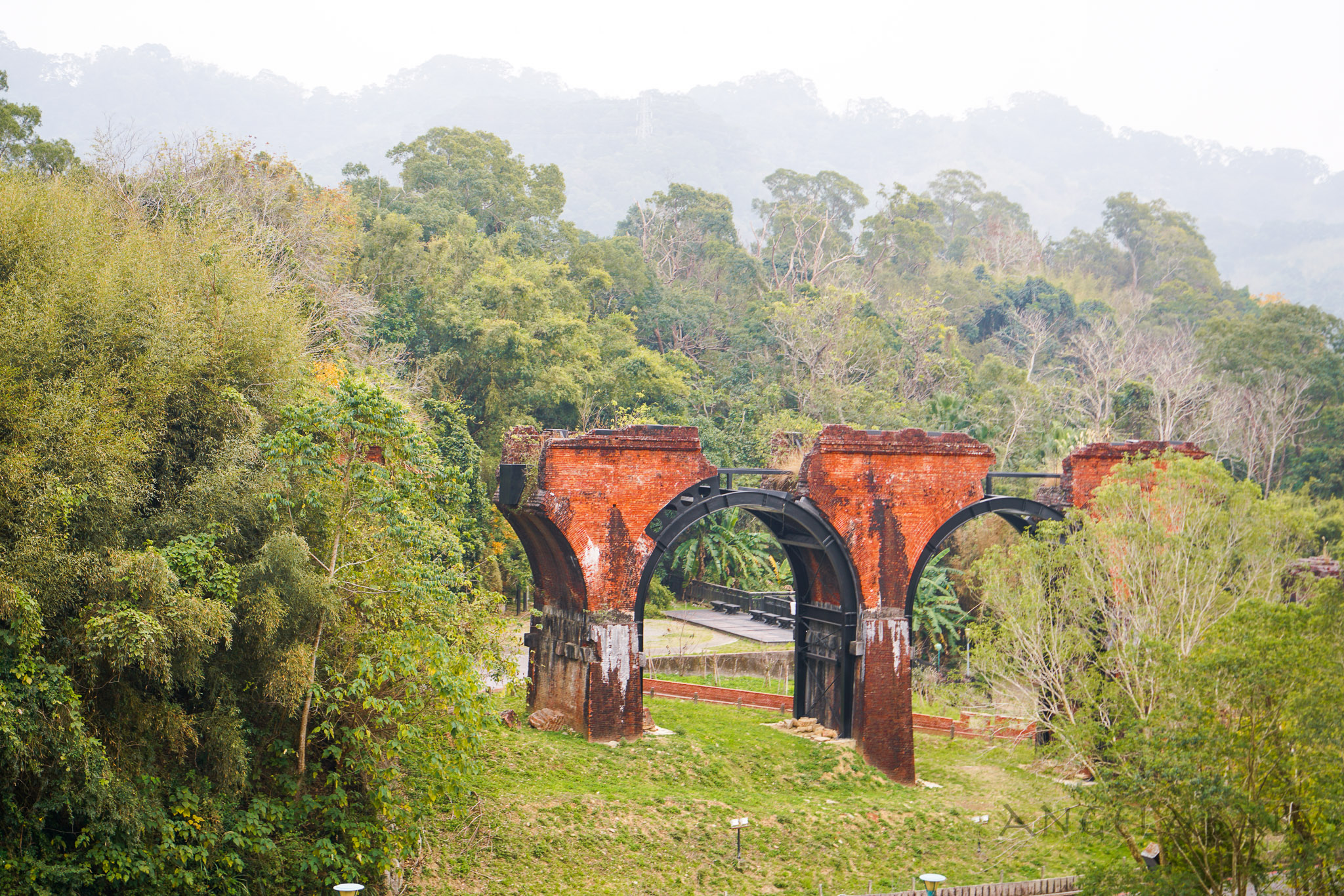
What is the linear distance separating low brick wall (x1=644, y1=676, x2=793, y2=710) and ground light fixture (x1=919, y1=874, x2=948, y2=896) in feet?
27.3

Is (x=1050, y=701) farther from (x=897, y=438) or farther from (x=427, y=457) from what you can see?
(x=427, y=457)

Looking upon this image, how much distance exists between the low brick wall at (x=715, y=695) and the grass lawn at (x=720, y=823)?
3.08 metres

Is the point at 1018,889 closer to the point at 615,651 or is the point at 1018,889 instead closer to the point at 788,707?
the point at 615,651

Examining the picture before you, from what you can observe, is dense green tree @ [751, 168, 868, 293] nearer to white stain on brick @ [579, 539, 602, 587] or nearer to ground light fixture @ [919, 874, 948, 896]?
white stain on brick @ [579, 539, 602, 587]

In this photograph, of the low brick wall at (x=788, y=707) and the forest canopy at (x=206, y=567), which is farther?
the low brick wall at (x=788, y=707)

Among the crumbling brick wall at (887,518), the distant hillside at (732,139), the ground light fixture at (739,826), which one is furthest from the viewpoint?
the distant hillside at (732,139)

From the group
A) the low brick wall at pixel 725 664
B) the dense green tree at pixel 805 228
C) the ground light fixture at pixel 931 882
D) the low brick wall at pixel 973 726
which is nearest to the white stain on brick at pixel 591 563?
the ground light fixture at pixel 931 882

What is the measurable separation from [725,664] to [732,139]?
Result: 115877 mm

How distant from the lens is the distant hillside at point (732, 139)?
367 ft

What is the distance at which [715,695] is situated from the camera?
844 inches

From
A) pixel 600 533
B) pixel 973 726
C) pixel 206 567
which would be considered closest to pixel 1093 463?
pixel 973 726

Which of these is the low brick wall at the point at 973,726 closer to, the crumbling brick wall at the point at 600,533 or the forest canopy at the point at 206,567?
the forest canopy at the point at 206,567

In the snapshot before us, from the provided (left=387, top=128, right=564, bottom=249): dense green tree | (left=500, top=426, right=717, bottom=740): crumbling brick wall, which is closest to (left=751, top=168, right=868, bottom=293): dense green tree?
(left=387, top=128, right=564, bottom=249): dense green tree

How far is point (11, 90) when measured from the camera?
105 m
